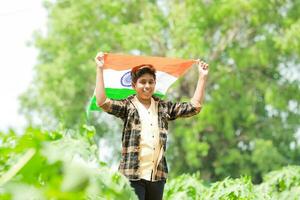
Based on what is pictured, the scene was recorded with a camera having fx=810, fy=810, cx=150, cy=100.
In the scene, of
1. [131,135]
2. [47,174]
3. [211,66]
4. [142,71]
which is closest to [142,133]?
[131,135]

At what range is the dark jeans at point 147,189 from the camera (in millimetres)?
4133

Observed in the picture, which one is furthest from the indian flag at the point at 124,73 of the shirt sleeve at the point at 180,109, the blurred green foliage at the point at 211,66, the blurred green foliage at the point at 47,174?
the blurred green foliage at the point at 211,66

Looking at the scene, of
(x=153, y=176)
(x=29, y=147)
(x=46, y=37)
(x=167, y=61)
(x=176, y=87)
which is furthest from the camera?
(x=46, y=37)

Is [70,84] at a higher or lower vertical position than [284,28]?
lower

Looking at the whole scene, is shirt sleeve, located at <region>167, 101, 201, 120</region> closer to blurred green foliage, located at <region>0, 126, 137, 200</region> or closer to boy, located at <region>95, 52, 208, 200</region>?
boy, located at <region>95, 52, 208, 200</region>

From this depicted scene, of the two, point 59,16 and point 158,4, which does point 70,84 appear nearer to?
point 59,16

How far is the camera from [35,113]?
2894 cm

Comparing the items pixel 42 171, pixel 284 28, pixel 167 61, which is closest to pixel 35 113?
pixel 284 28

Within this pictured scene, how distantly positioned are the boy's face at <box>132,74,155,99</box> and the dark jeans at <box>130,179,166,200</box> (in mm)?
453

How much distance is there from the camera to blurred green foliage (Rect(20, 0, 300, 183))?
2403 cm

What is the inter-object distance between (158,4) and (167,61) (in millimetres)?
21757

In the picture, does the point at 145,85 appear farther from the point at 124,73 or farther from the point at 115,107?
the point at 124,73

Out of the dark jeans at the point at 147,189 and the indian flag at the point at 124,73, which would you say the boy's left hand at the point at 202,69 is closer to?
the indian flag at the point at 124,73

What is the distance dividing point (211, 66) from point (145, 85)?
69.7 feet
